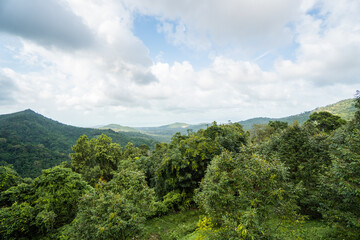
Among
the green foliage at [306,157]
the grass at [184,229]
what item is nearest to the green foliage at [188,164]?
the grass at [184,229]

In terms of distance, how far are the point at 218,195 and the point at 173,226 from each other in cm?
1082

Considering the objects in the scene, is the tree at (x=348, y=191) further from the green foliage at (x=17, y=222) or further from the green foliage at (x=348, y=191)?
the green foliage at (x=17, y=222)

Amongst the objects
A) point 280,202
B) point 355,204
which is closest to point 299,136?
point 355,204

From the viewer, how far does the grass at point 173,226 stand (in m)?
13.2

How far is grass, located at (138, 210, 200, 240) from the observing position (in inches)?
521

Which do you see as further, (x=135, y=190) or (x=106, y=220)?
(x=135, y=190)

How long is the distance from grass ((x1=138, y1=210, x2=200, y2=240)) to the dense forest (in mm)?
96

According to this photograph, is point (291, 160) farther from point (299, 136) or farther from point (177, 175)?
point (177, 175)

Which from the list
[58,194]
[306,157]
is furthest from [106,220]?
[306,157]

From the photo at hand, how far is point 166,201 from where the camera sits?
58.1ft

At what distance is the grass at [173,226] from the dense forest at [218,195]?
0.10m

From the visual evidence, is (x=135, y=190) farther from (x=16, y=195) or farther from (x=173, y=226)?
(x=16, y=195)

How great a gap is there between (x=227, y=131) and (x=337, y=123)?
41440mm

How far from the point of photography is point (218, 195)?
6996 mm
